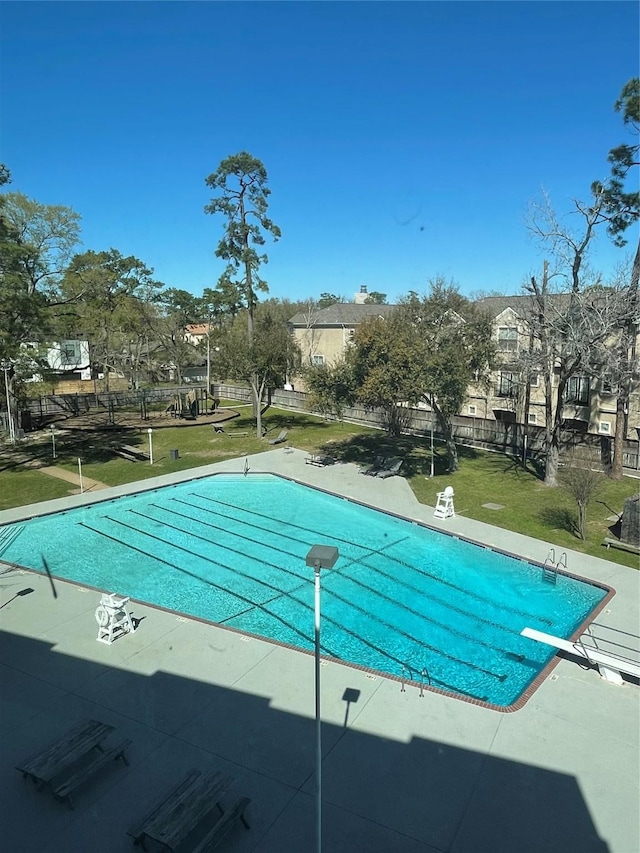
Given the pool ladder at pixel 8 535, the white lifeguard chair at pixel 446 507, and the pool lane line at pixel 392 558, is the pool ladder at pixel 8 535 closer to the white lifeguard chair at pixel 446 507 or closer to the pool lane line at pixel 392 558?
the pool lane line at pixel 392 558

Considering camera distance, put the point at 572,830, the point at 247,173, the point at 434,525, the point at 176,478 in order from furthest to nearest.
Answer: the point at 247,173 → the point at 176,478 → the point at 434,525 → the point at 572,830

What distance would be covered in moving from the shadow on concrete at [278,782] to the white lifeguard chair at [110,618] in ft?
4.33

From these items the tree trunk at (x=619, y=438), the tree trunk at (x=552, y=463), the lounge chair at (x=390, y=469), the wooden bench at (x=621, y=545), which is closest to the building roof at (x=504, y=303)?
the tree trunk at (x=619, y=438)

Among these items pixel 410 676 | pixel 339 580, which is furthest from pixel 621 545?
pixel 410 676

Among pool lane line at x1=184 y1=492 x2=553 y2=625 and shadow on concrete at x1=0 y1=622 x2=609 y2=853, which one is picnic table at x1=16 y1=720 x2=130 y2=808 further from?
pool lane line at x1=184 y1=492 x2=553 y2=625

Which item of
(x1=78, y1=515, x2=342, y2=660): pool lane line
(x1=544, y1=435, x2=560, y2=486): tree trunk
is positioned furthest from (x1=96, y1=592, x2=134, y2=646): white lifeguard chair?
(x1=544, y1=435, x2=560, y2=486): tree trunk

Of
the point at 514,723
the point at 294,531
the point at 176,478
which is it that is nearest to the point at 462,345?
the point at 294,531

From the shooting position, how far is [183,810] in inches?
235

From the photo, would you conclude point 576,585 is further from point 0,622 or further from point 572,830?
point 0,622

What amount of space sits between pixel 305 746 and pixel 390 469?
1563cm

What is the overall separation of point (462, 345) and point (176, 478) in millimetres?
12422

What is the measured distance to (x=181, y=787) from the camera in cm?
632

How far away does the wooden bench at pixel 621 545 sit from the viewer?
584 inches

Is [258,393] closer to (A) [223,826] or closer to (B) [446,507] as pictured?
(B) [446,507]
